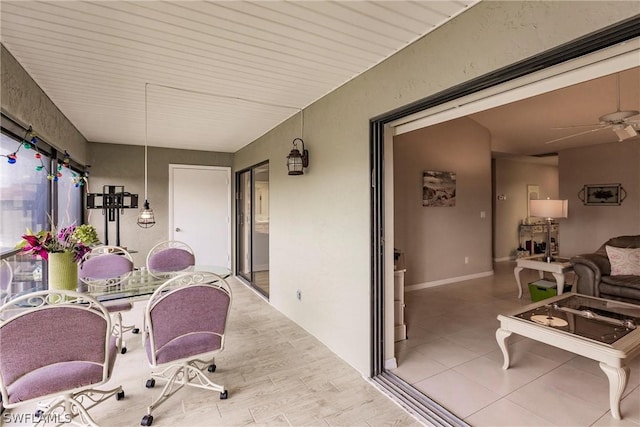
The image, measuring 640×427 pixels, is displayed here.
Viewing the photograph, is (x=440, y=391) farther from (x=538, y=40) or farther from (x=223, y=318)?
(x=538, y=40)

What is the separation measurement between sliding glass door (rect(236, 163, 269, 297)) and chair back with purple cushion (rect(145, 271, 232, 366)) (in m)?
2.62

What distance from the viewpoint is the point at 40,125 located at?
2779 mm

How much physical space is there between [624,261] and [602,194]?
3.01 meters

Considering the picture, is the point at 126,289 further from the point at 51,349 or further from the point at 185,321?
the point at 51,349

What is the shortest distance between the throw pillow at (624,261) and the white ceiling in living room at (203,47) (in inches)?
149

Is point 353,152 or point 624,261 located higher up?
point 353,152

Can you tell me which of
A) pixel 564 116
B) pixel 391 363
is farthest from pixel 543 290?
pixel 391 363

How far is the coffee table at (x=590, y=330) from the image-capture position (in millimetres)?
1992

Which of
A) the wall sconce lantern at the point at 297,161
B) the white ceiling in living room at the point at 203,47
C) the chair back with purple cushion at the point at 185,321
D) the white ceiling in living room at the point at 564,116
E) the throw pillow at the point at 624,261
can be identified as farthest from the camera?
the throw pillow at the point at 624,261

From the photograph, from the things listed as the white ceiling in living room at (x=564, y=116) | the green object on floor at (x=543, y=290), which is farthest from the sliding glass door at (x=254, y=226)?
the green object on floor at (x=543, y=290)

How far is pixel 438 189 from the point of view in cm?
532

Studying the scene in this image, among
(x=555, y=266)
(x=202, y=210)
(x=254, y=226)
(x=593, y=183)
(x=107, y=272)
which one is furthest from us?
(x=593, y=183)

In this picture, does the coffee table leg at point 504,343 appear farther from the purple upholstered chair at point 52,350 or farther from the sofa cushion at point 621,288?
the purple upholstered chair at point 52,350

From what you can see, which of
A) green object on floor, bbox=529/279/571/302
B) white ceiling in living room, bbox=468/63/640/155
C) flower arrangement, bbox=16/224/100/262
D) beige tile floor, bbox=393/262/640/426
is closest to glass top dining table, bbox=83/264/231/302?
flower arrangement, bbox=16/224/100/262
